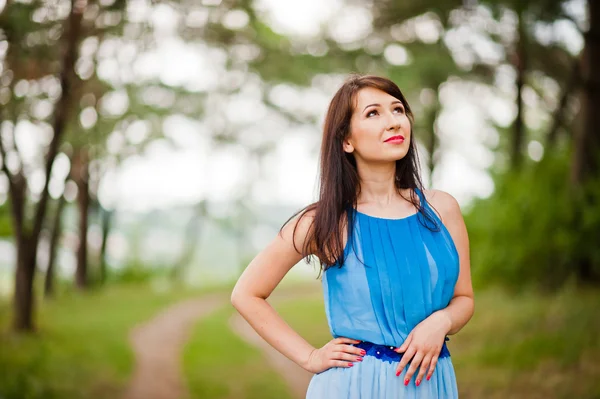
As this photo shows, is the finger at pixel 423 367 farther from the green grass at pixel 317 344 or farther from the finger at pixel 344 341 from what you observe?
the green grass at pixel 317 344

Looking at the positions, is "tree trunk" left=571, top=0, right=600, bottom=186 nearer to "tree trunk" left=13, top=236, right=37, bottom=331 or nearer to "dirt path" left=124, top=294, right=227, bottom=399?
"dirt path" left=124, top=294, right=227, bottom=399

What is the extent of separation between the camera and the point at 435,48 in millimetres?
12133

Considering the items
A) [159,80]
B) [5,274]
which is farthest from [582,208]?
[5,274]

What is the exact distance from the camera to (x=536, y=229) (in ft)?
30.9

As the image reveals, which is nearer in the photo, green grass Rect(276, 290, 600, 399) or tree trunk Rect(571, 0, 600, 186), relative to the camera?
green grass Rect(276, 290, 600, 399)

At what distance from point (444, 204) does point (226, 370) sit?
22.8 feet

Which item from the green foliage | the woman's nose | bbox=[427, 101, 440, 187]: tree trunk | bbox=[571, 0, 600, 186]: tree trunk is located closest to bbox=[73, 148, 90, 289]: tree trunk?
bbox=[427, 101, 440, 187]: tree trunk

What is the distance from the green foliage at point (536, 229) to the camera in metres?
8.86

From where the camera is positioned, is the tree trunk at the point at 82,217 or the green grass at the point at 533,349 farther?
the tree trunk at the point at 82,217

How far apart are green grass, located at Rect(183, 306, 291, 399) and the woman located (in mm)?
5377

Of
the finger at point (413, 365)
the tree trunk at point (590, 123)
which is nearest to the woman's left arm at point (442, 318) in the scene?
the finger at point (413, 365)

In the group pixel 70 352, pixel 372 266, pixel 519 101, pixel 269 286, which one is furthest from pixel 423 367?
pixel 519 101

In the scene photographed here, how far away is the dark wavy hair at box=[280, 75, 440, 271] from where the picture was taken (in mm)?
2217

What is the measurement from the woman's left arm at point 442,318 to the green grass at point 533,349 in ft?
13.8
